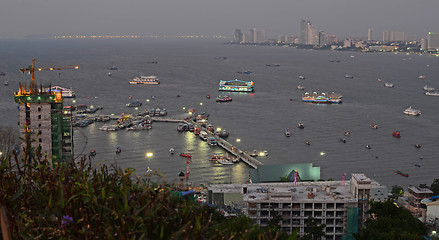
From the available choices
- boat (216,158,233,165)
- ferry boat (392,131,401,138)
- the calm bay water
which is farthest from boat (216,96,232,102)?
boat (216,158,233,165)

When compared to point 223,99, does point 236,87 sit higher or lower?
higher

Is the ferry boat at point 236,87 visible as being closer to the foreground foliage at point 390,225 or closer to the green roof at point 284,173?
the green roof at point 284,173

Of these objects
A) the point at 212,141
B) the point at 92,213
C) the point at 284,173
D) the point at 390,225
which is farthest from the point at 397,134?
the point at 92,213

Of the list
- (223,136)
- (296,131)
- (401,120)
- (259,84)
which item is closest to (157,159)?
(223,136)

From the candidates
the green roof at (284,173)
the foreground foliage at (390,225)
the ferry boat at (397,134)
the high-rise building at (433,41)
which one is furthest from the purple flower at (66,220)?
the high-rise building at (433,41)

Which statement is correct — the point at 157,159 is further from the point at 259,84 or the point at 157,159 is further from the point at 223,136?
the point at 259,84

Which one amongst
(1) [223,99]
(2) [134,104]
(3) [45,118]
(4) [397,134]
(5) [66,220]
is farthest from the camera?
(1) [223,99]

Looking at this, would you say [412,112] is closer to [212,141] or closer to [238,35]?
[212,141]

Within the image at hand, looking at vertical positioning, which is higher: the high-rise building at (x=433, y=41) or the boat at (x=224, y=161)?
the high-rise building at (x=433, y=41)
